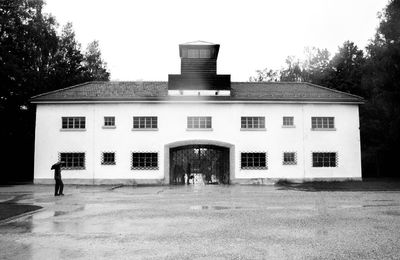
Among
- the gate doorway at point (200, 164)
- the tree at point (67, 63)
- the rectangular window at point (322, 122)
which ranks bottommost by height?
the gate doorway at point (200, 164)

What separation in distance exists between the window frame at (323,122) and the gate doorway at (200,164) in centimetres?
627

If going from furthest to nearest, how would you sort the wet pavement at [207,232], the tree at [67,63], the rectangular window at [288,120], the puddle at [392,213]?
the tree at [67,63]
the rectangular window at [288,120]
the puddle at [392,213]
the wet pavement at [207,232]

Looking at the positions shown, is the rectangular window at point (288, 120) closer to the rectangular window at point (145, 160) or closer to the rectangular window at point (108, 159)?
the rectangular window at point (145, 160)

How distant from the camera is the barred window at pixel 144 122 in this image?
27766 mm

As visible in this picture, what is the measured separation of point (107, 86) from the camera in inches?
1209

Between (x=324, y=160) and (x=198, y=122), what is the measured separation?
8.94 metres

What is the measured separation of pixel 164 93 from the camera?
28.9 metres

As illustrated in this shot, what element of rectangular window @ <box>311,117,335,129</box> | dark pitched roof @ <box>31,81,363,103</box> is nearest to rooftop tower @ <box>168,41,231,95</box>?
dark pitched roof @ <box>31,81,363,103</box>

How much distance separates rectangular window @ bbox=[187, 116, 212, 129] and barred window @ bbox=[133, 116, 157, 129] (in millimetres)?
2378

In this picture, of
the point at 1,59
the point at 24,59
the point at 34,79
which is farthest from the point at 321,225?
the point at 24,59

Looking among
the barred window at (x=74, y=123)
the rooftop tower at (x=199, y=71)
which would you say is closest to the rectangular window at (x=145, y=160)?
the barred window at (x=74, y=123)

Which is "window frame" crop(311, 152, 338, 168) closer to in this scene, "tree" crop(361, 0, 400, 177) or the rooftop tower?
"tree" crop(361, 0, 400, 177)

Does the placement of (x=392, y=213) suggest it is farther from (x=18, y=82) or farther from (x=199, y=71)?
(x=18, y=82)

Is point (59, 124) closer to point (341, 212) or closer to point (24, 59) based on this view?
point (24, 59)
